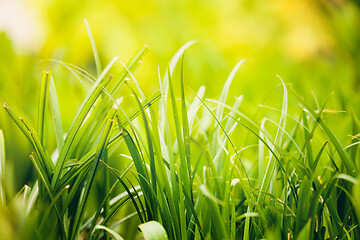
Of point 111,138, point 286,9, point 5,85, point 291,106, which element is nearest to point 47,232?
point 111,138

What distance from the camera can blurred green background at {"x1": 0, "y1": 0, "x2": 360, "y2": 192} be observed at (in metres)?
1.23

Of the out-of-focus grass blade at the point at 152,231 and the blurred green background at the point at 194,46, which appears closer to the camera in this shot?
the out-of-focus grass blade at the point at 152,231

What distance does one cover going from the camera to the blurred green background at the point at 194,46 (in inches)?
48.3

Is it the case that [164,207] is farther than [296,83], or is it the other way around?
[296,83]

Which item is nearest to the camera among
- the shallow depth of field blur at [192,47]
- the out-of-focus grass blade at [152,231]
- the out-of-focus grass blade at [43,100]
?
the out-of-focus grass blade at [152,231]

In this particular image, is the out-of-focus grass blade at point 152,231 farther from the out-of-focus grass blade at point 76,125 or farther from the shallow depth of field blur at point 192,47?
the shallow depth of field blur at point 192,47

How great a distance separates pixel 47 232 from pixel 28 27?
259 cm

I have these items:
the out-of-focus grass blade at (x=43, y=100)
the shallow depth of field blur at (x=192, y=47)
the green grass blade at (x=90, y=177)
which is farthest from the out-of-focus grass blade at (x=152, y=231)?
the shallow depth of field blur at (x=192, y=47)

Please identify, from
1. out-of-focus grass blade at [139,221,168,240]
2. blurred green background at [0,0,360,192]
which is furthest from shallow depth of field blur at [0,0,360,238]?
out-of-focus grass blade at [139,221,168,240]

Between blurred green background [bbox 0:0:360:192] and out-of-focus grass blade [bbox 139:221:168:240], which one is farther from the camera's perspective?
blurred green background [bbox 0:0:360:192]

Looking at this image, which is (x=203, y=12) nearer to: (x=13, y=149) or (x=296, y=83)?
(x=296, y=83)

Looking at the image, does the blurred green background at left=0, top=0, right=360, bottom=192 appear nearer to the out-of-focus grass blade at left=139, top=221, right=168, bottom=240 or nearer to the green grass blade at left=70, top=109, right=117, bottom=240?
the green grass blade at left=70, top=109, right=117, bottom=240

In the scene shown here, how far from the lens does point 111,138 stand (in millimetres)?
559

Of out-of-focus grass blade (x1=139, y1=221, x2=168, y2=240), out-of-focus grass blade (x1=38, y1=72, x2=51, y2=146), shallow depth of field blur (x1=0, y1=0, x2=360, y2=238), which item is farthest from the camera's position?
shallow depth of field blur (x1=0, y1=0, x2=360, y2=238)
